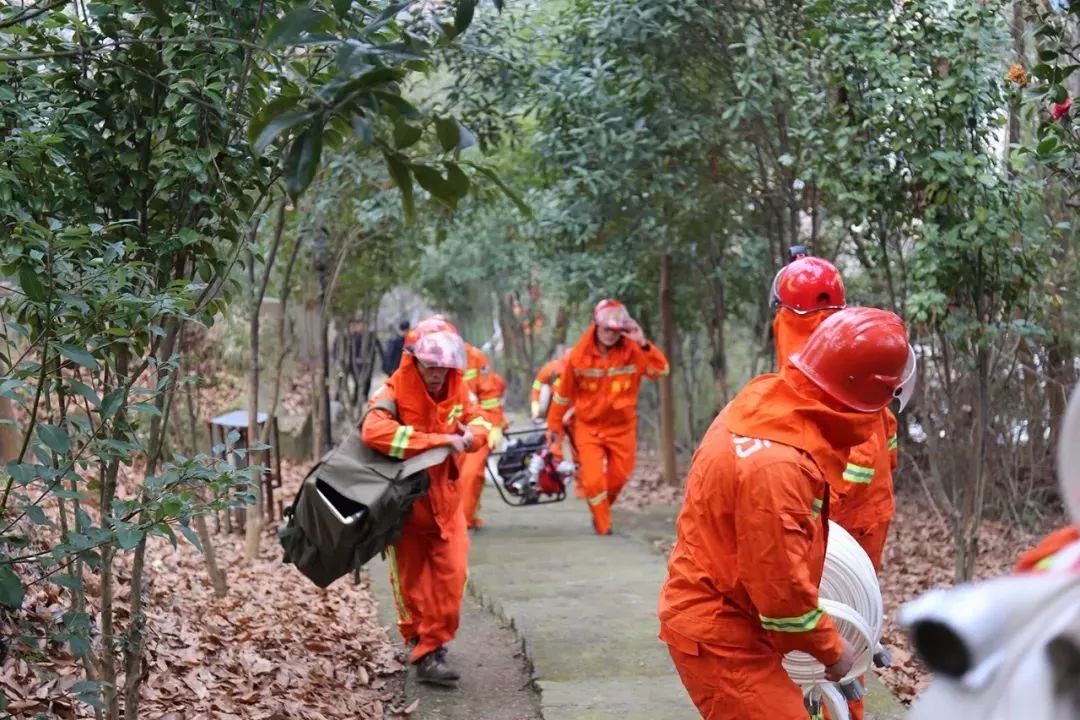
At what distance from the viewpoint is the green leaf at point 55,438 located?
3352 mm

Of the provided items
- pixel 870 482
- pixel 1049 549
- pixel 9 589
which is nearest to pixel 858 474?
pixel 870 482

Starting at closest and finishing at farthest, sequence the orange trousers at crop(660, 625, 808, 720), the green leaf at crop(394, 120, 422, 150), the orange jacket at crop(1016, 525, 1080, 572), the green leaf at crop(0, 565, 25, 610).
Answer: the orange jacket at crop(1016, 525, 1080, 572) → the green leaf at crop(394, 120, 422, 150) → the green leaf at crop(0, 565, 25, 610) → the orange trousers at crop(660, 625, 808, 720)

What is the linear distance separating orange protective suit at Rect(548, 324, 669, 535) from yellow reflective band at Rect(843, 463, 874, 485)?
542 centimetres

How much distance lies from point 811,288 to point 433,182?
3.70 m

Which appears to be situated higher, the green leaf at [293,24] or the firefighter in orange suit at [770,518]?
the green leaf at [293,24]

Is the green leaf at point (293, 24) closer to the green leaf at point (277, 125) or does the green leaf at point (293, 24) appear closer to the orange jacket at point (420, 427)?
the green leaf at point (277, 125)

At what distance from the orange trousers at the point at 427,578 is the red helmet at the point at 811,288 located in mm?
2038

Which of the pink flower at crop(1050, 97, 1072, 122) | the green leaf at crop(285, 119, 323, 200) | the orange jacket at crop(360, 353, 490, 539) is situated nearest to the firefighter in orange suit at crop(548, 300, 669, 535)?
the orange jacket at crop(360, 353, 490, 539)

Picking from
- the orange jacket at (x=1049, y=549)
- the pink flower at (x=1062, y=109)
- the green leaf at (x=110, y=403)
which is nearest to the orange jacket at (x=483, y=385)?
the pink flower at (x=1062, y=109)

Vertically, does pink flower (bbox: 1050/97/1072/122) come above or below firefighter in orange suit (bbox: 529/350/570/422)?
above

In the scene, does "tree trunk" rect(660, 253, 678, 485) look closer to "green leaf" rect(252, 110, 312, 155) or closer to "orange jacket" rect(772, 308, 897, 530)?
"orange jacket" rect(772, 308, 897, 530)

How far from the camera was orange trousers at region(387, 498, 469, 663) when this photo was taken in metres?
6.36

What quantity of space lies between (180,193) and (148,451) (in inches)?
37.5

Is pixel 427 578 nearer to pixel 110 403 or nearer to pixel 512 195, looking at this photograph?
pixel 110 403
